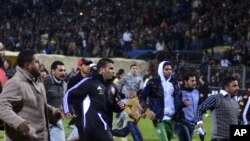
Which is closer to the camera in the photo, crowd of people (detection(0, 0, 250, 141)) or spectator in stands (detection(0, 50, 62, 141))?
spectator in stands (detection(0, 50, 62, 141))

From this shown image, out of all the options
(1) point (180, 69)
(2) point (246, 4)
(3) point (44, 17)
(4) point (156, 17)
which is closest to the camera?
(1) point (180, 69)

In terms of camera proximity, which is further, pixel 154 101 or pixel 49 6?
pixel 49 6

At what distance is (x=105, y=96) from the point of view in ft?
37.1

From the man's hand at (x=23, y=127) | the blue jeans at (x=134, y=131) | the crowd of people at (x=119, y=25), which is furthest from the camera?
the crowd of people at (x=119, y=25)

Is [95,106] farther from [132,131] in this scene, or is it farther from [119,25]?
[119,25]

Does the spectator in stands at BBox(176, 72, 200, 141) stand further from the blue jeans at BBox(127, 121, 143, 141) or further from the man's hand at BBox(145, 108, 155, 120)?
the blue jeans at BBox(127, 121, 143, 141)

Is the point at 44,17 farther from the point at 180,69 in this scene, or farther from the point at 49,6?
the point at 180,69

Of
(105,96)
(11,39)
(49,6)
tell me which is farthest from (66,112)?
(49,6)

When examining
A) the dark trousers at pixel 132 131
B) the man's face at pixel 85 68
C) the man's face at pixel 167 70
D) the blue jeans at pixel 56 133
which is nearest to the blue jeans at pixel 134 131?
the dark trousers at pixel 132 131

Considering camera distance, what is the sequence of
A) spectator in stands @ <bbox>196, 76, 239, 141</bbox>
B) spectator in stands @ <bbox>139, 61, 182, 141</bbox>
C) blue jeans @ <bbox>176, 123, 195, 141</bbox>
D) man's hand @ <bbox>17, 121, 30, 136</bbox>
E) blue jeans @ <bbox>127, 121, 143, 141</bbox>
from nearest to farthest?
man's hand @ <bbox>17, 121, 30, 136</bbox> < spectator in stands @ <bbox>196, 76, 239, 141</bbox> < spectator in stands @ <bbox>139, 61, 182, 141</bbox> < blue jeans @ <bbox>176, 123, 195, 141</bbox> < blue jeans @ <bbox>127, 121, 143, 141</bbox>

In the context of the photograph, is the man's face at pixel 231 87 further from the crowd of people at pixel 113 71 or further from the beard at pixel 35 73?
the beard at pixel 35 73

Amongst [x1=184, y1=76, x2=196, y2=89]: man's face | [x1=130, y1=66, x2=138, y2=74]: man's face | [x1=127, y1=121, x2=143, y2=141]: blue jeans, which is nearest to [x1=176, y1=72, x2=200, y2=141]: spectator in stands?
[x1=184, y1=76, x2=196, y2=89]: man's face

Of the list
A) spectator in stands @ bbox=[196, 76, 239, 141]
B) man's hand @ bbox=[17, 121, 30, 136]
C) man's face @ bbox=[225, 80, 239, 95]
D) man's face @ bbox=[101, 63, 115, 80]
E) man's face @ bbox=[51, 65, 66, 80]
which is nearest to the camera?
man's hand @ bbox=[17, 121, 30, 136]

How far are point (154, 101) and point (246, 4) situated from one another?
28.7 meters
